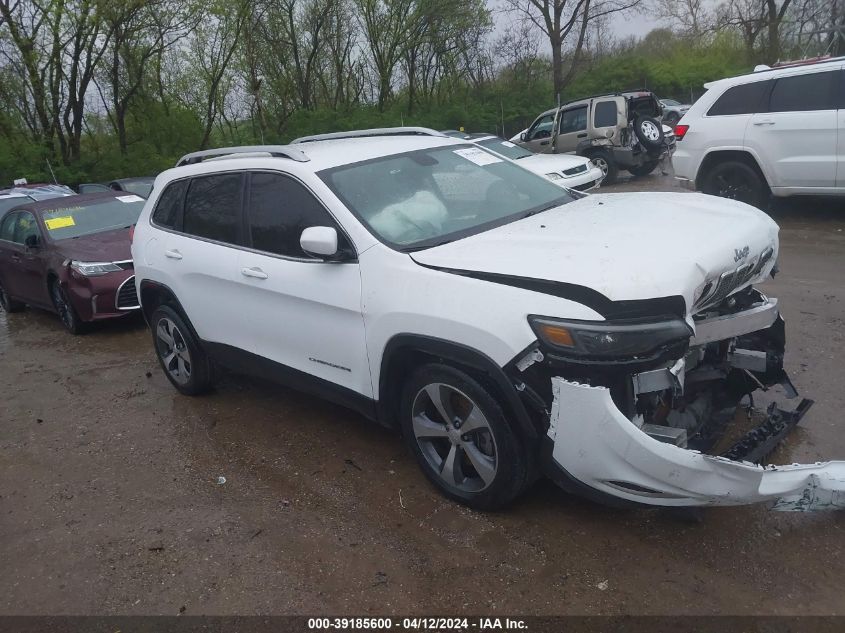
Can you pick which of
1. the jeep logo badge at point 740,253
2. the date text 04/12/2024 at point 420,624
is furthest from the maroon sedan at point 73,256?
the jeep logo badge at point 740,253

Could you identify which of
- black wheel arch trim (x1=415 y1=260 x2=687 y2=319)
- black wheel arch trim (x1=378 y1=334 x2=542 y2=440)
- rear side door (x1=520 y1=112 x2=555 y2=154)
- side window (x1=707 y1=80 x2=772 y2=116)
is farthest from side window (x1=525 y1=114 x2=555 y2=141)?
black wheel arch trim (x1=415 y1=260 x2=687 y2=319)

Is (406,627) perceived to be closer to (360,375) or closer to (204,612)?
(204,612)

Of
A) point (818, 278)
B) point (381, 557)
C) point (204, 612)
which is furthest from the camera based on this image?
point (818, 278)

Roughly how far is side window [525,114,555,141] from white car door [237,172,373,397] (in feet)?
45.2

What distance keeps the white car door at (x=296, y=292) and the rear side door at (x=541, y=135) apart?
13.4 m

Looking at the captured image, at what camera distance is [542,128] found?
1723cm

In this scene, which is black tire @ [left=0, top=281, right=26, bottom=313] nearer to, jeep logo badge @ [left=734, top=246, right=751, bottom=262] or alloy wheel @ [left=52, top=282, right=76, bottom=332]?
alloy wheel @ [left=52, top=282, right=76, bottom=332]

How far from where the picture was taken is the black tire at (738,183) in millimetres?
8828

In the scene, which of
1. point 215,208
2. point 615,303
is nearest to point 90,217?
point 215,208

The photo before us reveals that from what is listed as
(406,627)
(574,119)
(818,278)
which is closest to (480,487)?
(406,627)

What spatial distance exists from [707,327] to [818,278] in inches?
169

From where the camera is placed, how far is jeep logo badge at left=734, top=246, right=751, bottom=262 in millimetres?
3193

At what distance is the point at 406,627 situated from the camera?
111 inches

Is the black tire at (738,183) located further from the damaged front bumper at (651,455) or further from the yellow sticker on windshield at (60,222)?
the yellow sticker on windshield at (60,222)
